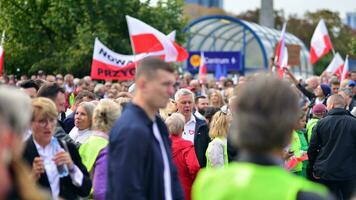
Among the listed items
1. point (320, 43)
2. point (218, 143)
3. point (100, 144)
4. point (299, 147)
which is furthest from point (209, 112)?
point (320, 43)

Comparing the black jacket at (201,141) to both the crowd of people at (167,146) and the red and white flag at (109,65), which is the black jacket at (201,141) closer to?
the crowd of people at (167,146)

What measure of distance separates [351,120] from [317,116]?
1.71 m

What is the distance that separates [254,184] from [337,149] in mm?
8134

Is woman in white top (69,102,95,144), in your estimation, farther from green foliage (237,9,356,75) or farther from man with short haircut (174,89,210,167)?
green foliage (237,9,356,75)

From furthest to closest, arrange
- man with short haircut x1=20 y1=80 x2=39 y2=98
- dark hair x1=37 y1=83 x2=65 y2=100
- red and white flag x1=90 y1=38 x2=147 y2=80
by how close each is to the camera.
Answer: red and white flag x1=90 y1=38 x2=147 y2=80 < man with short haircut x1=20 y1=80 x2=39 y2=98 < dark hair x1=37 y1=83 x2=65 y2=100

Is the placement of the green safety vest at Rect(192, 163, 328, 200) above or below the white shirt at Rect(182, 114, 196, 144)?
above

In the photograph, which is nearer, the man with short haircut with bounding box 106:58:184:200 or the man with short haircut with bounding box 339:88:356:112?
the man with short haircut with bounding box 106:58:184:200

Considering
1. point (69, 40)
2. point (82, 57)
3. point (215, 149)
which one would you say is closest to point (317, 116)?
point (215, 149)

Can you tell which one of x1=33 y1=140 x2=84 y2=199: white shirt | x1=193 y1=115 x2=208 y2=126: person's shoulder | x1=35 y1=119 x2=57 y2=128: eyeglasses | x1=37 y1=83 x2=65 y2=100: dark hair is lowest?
x1=193 y1=115 x2=208 y2=126: person's shoulder

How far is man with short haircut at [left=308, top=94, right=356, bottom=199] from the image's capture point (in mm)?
11227

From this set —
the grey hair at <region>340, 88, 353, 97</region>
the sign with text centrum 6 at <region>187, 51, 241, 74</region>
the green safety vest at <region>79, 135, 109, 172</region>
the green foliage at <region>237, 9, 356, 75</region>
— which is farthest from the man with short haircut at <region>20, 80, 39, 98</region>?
the green foliage at <region>237, 9, 356, 75</region>

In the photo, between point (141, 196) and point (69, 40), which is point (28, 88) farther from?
point (69, 40)

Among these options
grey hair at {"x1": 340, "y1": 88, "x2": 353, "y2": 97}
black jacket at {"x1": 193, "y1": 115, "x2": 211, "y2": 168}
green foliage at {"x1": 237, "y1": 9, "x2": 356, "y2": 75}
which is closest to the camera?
black jacket at {"x1": 193, "y1": 115, "x2": 211, "y2": 168}

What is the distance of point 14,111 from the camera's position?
329 centimetres
